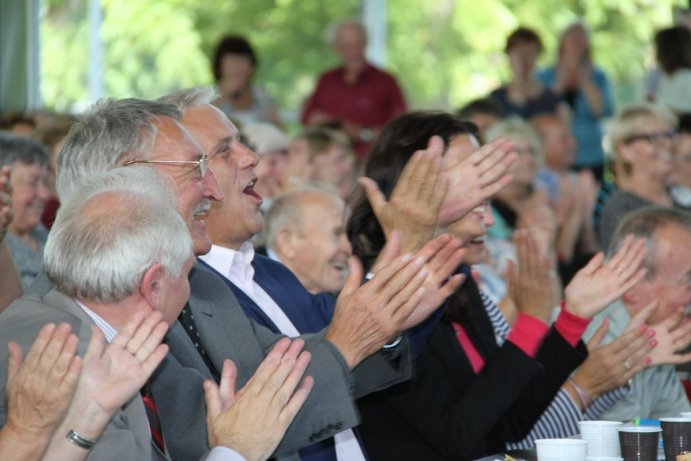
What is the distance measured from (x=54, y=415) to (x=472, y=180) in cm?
144

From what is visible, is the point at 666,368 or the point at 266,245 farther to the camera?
the point at 266,245

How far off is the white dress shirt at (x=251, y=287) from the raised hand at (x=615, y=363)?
0.78m

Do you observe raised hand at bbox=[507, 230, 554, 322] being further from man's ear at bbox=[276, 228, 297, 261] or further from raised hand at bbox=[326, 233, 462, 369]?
man's ear at bbox=[276, 228, 297, 261]

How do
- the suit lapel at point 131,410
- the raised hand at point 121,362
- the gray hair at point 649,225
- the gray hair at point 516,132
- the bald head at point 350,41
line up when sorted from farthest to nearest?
1. the bald head at point 350,41
2. the gray hair at point 516,132
3. the gray hair at point 649,225
4. the suit lapel at point 131,410
5. the raised hand at point 121,362

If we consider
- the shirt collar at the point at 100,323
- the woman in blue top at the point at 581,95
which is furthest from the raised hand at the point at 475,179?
the woman in blue top at the point at 581,95

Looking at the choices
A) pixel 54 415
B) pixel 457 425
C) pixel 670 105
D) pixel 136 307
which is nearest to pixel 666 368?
pixel 457 425

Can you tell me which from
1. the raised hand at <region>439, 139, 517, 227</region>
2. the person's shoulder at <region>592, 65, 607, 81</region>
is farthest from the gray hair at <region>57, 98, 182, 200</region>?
the person's shoulder at <region>592, 65, 607, 81</region>

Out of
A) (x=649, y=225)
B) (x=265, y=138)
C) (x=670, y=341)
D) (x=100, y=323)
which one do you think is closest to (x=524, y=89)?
(x=265, y=138)

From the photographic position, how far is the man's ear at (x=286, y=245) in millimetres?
4758

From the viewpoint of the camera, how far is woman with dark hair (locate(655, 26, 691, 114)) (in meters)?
8.16

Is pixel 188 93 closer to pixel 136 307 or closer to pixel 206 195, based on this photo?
pixel 206 195

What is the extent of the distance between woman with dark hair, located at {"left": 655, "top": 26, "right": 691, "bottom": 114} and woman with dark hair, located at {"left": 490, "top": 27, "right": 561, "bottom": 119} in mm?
749

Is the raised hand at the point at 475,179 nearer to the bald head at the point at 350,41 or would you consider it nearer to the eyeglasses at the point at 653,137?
the eyeglasses at the point at 653,137

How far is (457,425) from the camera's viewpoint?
3.18m
